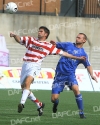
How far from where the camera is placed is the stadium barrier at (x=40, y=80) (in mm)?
27328

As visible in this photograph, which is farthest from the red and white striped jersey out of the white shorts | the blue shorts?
the blue shorts

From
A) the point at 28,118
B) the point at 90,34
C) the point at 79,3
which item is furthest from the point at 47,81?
the point at 28,118

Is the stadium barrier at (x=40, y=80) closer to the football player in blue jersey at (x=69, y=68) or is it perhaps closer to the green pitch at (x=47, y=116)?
the green pitch at (x=47, y=116)

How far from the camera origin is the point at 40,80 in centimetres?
2781

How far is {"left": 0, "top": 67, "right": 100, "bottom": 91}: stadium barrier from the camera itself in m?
27.3

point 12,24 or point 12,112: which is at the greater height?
point 12,24

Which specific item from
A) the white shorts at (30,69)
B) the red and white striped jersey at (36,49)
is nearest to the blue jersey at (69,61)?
the red and white striped jersey at (36,49)

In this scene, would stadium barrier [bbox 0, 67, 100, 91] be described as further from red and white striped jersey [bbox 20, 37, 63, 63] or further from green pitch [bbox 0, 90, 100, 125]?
red and white striped jersey [bbox 20, 37, 63, 63]

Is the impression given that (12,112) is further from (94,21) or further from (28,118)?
(94,21)

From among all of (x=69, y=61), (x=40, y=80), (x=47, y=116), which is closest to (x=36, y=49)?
(x=69, y=61)

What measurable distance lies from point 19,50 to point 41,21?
2.44 metres

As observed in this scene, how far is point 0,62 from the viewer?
3069cm

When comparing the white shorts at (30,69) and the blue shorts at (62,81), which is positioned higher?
the white shorts at (30,69)

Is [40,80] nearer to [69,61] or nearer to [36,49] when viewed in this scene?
[69,61]
